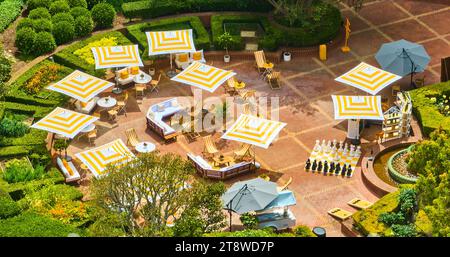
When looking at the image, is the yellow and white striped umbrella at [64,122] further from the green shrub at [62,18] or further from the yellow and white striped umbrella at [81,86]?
the green shrub at [62,18]

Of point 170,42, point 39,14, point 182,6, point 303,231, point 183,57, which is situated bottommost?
point 303,231

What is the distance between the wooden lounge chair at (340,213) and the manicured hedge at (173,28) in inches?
661

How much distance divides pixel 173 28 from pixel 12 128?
568 inches

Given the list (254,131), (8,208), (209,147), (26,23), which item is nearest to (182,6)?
(26,23)

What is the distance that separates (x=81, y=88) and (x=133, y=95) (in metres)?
4.33

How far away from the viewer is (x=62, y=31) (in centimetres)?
5409

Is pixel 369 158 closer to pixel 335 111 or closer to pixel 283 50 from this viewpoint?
pixel 335 111

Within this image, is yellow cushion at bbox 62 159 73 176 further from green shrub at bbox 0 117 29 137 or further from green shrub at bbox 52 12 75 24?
green shrub at bbox 52 12 75 24

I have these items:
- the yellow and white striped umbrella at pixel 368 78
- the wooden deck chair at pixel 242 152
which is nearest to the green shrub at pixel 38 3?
the wooden deck chair at pixel 242 152

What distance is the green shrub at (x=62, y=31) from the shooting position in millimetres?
54081

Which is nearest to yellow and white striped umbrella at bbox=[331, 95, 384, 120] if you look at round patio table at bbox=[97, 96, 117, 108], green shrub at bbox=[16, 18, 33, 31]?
round patio table at bbox=[97, 96, 117, 108]

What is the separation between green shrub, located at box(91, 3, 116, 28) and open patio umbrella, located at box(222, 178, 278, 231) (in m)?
20.3

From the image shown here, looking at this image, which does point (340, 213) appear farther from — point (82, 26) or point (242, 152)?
point (82, 26)
